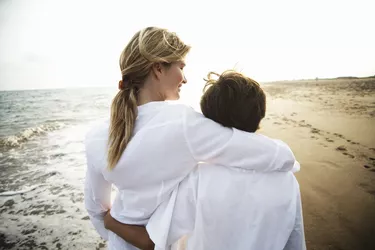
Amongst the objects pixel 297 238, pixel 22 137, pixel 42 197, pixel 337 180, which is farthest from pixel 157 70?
pixel 22 137

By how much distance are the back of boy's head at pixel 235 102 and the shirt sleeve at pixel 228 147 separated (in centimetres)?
14

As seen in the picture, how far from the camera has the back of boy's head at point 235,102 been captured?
114 centimetres

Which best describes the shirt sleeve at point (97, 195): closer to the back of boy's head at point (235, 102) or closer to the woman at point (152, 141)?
the woman at point (152, 141)

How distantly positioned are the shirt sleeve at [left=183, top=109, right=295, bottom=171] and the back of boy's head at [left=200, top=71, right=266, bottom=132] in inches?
5.3

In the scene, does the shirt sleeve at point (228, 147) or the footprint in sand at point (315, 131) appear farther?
the footprint in sand at point (315, 131)

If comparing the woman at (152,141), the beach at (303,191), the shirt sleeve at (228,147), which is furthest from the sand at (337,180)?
the woman at (152,141)

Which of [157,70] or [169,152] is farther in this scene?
[157,70]

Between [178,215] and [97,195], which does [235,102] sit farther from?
[97,195]

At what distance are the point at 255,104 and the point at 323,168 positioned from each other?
3.08 metres

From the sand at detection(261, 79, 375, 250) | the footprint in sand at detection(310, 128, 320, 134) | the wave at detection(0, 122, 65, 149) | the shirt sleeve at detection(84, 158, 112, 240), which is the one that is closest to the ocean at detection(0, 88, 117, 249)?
the wave at detection(0, 122, 65, 149)

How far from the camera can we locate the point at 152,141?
1.00 m

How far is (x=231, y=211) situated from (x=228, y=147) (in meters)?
0.29

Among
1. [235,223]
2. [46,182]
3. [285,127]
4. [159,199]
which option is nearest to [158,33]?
[159,199]

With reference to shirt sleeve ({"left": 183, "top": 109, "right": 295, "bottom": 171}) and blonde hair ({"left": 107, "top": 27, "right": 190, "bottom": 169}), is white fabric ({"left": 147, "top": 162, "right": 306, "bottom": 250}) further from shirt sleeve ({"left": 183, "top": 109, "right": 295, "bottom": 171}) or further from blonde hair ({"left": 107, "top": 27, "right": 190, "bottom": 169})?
blonde hair ({"left": 107, "top": 27, "right": 190, "bottom": 169})
